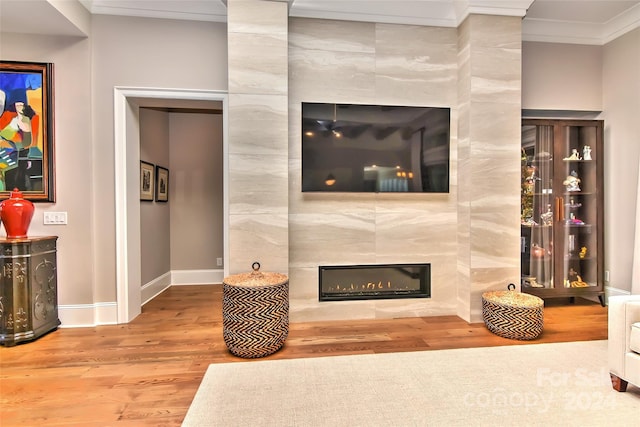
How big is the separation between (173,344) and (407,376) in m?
1.82

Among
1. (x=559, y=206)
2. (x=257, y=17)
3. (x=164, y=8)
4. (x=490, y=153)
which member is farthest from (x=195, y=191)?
(x=559, y=206)

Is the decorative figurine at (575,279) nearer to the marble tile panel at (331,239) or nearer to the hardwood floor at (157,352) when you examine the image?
the hardwood floor at (157,352)

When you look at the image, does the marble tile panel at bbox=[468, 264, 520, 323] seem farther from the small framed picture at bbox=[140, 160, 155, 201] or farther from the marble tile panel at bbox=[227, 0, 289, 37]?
the small framed picture at bbox=[140, 160, 155, 201]

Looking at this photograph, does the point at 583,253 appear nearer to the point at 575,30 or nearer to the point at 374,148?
the point at 575,30

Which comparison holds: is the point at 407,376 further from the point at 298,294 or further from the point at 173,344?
the point at 173,344

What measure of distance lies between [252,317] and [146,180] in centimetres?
246

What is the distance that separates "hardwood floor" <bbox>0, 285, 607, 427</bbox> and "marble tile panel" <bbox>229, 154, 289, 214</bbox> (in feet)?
3.71

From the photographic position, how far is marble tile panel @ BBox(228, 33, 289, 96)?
9.46 ft

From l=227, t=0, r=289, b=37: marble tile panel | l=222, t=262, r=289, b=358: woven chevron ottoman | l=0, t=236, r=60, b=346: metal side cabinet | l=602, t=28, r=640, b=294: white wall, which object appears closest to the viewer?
l=222, t=262, r=289, b=358: woven chevron ottoman

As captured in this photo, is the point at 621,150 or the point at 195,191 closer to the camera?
the point at 621,150

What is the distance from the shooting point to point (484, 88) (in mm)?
3154

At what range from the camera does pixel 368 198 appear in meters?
3.30

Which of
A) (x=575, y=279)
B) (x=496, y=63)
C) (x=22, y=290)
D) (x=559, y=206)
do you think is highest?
(x=496, y=63)

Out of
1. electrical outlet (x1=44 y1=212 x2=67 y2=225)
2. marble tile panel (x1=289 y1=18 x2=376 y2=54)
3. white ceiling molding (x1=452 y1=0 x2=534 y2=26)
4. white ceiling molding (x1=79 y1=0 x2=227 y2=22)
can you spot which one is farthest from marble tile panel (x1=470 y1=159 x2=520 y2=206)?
electrical outlet (x1=44 y1=212 x2=67 y2=225)
